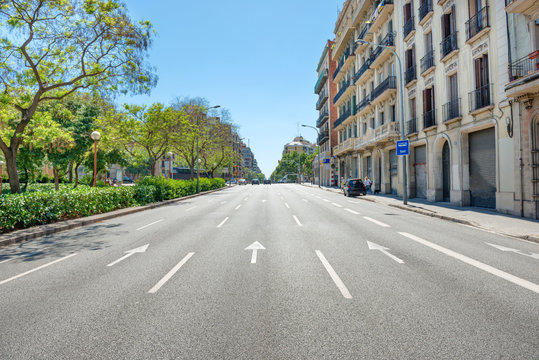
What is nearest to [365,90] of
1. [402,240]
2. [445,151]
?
[445,151]

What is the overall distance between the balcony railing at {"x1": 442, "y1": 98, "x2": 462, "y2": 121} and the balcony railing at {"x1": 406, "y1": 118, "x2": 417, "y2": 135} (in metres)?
3.74

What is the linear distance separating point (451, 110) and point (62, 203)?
19.1m

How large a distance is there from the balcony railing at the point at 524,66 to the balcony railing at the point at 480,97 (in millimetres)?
1512

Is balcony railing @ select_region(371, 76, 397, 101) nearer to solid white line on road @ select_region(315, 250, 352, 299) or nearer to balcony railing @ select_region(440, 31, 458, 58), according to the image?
balcony railing @ select_region(440, 31, 458, 58)

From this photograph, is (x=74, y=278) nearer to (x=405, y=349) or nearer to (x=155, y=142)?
(x=405, y=349)

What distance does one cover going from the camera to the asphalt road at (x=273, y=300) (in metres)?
2.82

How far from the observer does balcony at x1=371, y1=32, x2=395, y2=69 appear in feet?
79.8

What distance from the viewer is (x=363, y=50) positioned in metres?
31.6

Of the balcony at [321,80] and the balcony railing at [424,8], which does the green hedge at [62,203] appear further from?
the balcony at [321,80]

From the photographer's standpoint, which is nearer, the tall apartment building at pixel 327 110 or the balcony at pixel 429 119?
the balcony at pixel 429 119

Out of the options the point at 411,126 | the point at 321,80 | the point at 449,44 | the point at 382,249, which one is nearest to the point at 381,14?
the point at 449,44

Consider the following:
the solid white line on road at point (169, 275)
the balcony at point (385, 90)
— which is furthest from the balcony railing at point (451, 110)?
the solid white line on road at point (169, 275)

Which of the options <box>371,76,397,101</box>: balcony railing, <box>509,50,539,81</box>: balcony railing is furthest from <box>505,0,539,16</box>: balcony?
<box>371,76,397,101</box>: balcony railing

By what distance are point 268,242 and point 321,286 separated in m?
3.30
